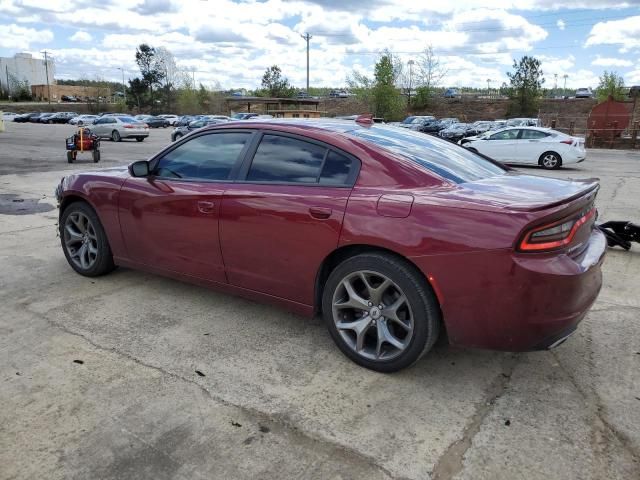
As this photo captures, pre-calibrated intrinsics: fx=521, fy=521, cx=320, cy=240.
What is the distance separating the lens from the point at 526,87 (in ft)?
183

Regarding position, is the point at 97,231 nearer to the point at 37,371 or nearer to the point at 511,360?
the point at 37,371

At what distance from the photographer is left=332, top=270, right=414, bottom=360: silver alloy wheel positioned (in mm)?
3111

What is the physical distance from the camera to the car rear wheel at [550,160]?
1695cm

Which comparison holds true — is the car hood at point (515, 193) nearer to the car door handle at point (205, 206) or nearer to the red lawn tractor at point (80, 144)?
the car door handle at point (205, 206)

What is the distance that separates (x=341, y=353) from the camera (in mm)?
3502

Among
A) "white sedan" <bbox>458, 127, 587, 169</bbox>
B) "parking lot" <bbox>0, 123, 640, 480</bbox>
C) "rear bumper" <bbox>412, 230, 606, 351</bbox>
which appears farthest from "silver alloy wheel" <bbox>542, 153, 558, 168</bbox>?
"rear bumper" <bbox>412, 230, 606, 351</bbox>

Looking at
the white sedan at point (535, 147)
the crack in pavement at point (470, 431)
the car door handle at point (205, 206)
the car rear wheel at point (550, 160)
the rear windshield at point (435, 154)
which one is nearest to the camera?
the crack in pavement at point (470, 431)

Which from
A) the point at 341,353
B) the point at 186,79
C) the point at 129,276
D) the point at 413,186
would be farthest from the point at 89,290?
the point at 186,79

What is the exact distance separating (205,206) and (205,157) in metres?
0.45

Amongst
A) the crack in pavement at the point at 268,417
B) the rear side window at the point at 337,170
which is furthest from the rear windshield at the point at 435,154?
the crack in pavement at the point at 268,417

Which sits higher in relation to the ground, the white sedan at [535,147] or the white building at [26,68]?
the white building at [26,68]

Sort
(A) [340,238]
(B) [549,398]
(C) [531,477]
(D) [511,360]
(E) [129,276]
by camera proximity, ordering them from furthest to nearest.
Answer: (E) [129,276]
(D) [511,360]
(A) [340,238]
(B) [549,398]
(C) [531,477]

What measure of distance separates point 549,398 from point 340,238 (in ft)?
4.96

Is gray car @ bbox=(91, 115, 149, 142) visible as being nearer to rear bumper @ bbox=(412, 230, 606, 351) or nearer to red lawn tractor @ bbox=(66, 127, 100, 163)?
red lawn tractor @ bbox=(66, 127, 100, 163)
